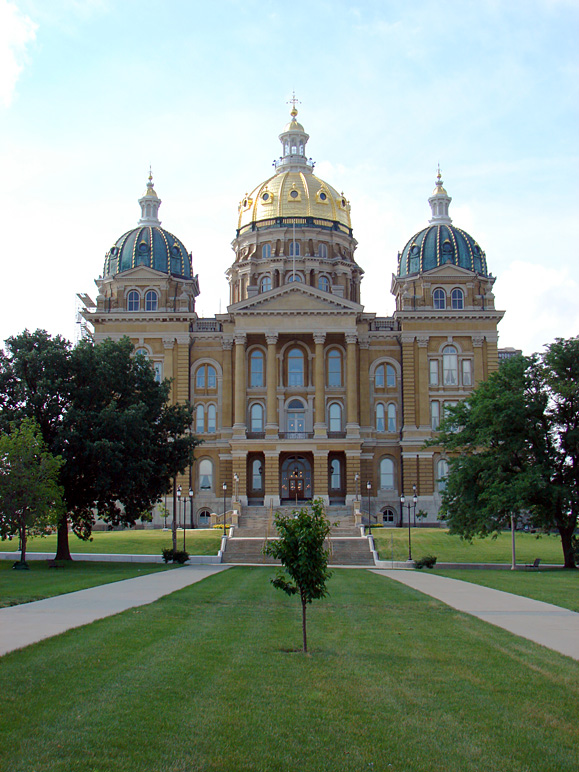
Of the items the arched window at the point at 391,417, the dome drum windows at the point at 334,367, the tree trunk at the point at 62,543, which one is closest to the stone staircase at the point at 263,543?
the tree trunk at the point at 62,543

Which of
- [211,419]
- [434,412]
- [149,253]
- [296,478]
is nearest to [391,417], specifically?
[434,412]

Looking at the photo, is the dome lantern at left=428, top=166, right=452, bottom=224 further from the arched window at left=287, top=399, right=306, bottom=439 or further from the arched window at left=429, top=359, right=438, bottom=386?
the arched window at left=287, top=399, right=306, bottom=439

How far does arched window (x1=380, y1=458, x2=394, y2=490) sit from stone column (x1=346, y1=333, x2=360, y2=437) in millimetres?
5229

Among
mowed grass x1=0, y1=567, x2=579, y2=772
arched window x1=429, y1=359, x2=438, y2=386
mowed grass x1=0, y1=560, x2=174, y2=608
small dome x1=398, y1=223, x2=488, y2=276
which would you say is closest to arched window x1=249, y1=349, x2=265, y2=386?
arched window x1=429, y1=359, x2=438, y2=386

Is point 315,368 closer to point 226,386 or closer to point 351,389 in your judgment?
point 351,389

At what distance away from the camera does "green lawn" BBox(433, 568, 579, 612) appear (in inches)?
958

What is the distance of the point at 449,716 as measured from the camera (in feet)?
32.7

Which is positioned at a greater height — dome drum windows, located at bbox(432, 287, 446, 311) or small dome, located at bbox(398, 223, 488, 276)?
small dome, located at bbox(398, 223, 488, 276)

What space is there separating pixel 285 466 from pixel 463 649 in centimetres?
5921

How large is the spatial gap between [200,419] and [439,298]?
79.9 ft

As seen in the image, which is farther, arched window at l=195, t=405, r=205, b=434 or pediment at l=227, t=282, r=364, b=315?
arched window at l=195, t=405, r=205, b=434

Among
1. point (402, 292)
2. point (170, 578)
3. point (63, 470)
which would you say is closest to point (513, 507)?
point (170, 578)

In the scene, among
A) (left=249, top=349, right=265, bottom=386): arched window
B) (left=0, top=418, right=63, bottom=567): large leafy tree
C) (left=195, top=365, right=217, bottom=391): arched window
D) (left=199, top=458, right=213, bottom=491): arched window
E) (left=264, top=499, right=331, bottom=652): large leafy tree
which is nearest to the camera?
(left=264, top=499, right=331, bottom=652): large leafy tree

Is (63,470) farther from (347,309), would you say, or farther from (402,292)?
(402,292)
